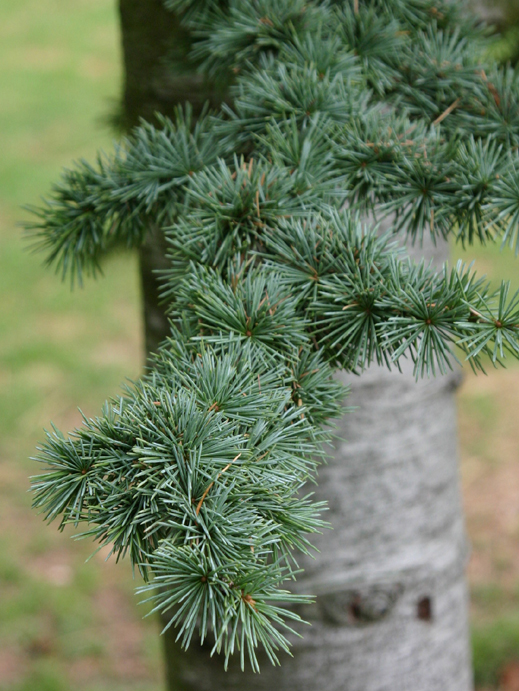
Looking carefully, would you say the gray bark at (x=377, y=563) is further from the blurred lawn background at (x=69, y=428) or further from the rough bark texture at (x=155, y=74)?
the blurred lawn background at (x=69, y=428)

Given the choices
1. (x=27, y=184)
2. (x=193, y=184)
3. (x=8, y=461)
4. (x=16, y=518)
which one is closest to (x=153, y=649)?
(x=16, y=518)

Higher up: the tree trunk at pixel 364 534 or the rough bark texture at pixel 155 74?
the rough bark texture at pixel 155 74

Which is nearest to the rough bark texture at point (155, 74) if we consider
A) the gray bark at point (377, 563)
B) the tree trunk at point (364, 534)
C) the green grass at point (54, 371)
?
the tree trunk at point (364, 534)

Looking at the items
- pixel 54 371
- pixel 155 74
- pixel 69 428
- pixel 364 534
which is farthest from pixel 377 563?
pixel 54 371

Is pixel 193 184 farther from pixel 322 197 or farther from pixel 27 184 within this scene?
pixel 27 184

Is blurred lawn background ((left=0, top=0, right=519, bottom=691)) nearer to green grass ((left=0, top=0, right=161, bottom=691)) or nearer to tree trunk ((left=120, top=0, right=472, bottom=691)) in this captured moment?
green grass ((left=0, top=0, right=161, bottom=691))

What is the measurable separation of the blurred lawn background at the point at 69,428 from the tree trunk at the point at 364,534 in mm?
344

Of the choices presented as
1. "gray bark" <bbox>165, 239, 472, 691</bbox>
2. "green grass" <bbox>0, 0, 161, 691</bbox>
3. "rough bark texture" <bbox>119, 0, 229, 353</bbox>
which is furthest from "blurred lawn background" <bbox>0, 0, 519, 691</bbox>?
"gray bark" <bbox>165, 239, 472, 691</bbox>

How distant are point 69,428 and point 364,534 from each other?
213cm

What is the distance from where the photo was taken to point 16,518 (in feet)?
9.00

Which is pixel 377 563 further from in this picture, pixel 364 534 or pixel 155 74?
pixel 155 74

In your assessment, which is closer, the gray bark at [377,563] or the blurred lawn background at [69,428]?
the gray bark at [377,563]

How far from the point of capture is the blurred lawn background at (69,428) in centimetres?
218

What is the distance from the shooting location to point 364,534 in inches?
47.4
